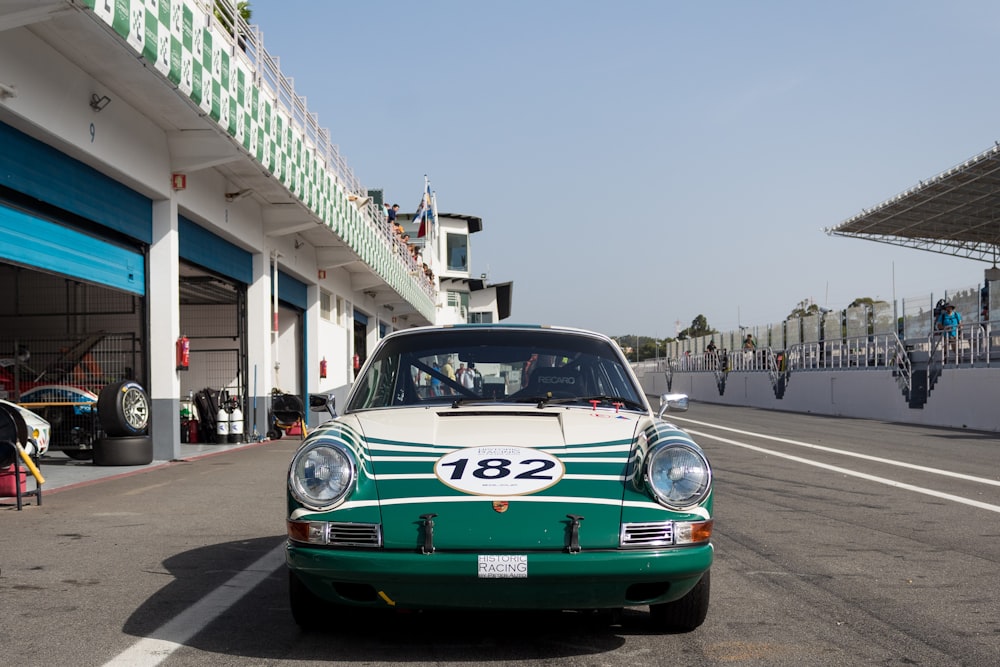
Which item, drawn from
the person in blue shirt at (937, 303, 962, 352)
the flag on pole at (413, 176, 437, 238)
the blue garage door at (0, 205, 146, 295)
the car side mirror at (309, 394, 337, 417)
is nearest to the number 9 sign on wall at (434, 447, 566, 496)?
the car side mirror at (309, 394, 337, 417)

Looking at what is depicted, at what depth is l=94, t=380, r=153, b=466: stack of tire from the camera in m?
13.0

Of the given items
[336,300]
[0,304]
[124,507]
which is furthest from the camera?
[336,300]

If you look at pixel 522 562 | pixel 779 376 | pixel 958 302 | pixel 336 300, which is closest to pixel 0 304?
pixel 336 300

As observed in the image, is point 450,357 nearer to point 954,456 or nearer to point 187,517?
point 187,517

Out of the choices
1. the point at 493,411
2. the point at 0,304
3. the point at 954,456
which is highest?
the point at 0,304

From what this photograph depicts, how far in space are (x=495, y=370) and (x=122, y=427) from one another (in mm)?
9226

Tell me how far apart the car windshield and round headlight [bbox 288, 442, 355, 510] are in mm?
938

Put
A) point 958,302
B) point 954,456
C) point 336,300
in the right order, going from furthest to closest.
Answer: point 336,300, point 958,302, point 954,456

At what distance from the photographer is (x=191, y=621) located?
444 centimetres

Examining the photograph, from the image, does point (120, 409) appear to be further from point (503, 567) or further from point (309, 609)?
point (503, 567)

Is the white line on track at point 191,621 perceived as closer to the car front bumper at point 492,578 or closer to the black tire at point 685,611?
the car front bumper at point 492,578

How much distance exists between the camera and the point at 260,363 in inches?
789

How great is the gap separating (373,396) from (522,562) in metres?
1.69

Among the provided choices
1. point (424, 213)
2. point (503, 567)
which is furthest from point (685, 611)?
point (424, 213)
